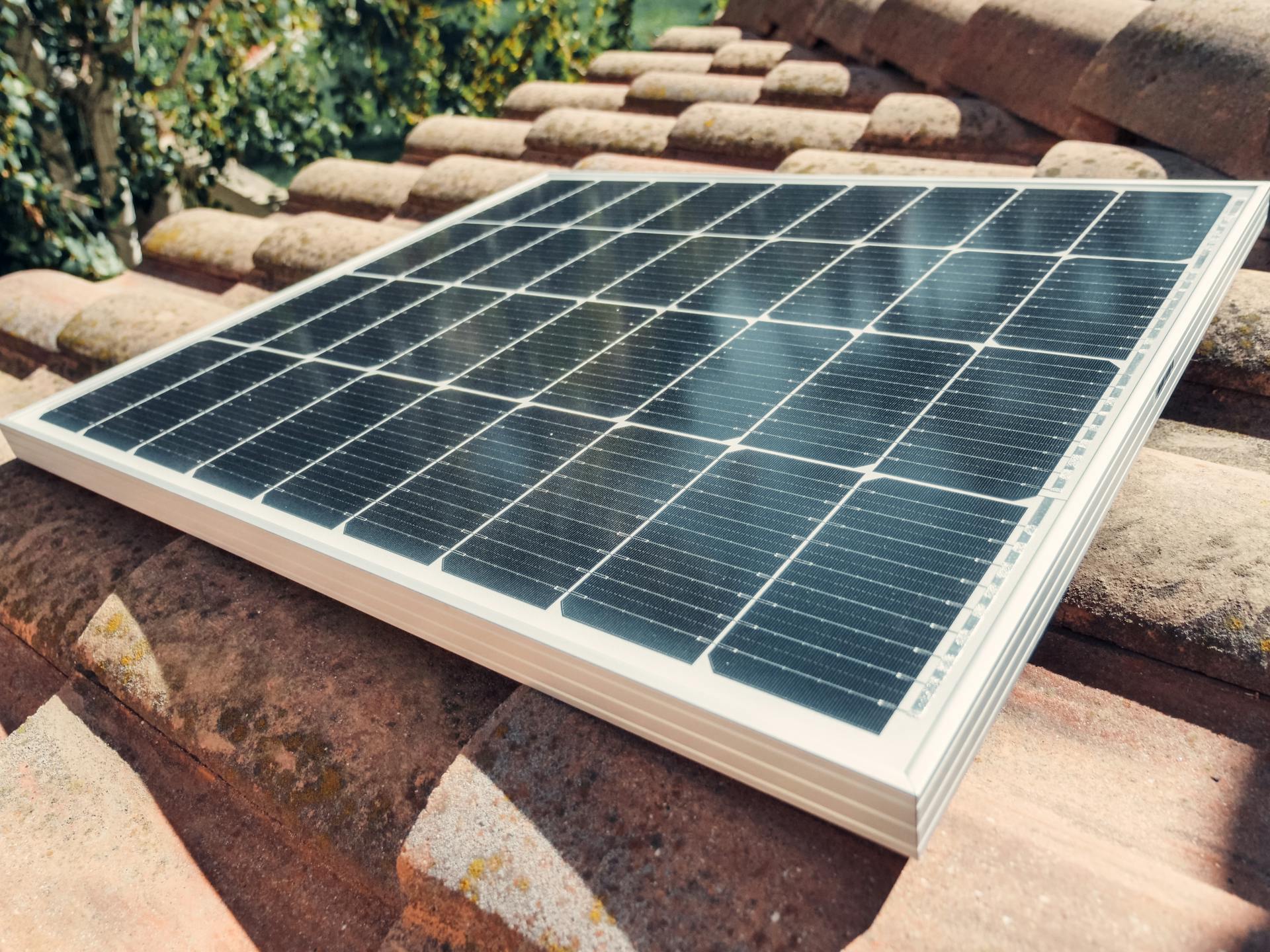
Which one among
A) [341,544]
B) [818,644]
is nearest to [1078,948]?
[818,644]

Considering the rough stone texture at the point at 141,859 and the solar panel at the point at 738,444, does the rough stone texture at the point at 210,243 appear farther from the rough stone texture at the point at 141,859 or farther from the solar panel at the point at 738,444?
the rough stone texture at the point at 141,859

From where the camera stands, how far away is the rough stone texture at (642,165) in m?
7.40

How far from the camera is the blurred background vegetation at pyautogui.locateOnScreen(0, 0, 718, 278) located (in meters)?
10.7

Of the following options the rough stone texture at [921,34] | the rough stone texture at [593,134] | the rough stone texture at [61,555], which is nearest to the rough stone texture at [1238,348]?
the rough stone texture at [921,34]

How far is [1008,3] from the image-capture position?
724cm

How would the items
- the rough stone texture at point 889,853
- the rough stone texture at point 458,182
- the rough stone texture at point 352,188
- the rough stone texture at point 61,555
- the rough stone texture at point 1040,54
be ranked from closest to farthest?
the rough stone texture at point 889,853
the rough stone texture at point 61,555
the rough stone texture at point 1040,54
the rough stone texture at point 458,182
the rough stone texture at point 352,188

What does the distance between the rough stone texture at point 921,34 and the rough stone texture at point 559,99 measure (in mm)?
2489

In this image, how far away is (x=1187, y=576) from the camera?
9.98ft

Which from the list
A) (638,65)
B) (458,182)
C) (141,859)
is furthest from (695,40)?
(141,859)

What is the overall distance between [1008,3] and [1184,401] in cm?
452

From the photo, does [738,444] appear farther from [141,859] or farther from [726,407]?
[141,859]

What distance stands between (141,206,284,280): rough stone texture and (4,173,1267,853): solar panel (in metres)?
2.25

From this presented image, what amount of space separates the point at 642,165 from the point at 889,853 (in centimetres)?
629

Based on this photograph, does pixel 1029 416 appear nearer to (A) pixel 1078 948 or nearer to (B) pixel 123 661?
(A) pixel 1078 948
